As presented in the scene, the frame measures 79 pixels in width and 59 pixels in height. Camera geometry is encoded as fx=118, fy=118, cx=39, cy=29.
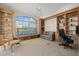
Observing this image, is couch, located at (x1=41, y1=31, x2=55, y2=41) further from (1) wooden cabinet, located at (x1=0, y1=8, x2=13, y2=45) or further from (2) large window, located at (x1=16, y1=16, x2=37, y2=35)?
(1) wooden cabinet, located at (x1=0, y1=8, x2=13, y2=45)

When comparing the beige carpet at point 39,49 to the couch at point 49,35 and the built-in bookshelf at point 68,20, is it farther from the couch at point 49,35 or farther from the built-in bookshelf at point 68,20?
the built-in bookshelf at point 68,20

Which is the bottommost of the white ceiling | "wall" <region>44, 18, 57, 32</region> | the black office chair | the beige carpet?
the beige carpet

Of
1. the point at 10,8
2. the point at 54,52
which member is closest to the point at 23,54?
the point at 54,52

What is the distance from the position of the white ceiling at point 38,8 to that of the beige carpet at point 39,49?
2.39 feet

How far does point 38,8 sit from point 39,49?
3.52 feet

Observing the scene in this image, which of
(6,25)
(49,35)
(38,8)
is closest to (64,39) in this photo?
(49,35)

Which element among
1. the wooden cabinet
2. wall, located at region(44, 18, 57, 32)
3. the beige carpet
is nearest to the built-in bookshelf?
wall, located at region(44, 18, 57, 32)

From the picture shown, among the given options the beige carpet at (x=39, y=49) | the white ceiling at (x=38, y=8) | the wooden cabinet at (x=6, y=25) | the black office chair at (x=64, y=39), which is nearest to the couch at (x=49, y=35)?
the beige carpet at (x=39, y=49)

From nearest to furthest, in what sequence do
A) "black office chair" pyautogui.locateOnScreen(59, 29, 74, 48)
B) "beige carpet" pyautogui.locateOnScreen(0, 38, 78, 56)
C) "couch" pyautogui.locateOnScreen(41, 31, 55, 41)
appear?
"beige carpet" pyautogui.locateOnScreen(0, 38, 78, 56) < "black office chair" pyautogui.locateOnScreen(59, 29, 74, 48) < "couch" pyautogui.locateOnScreen(41, 31, 55, 41)

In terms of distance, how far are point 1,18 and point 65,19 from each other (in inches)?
65.9

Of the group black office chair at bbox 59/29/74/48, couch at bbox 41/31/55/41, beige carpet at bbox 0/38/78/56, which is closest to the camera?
beige carpet at bbox 0/38/78/56

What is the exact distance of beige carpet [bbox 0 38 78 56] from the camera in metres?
2.96

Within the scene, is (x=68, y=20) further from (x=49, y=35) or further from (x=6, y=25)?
(x=6, y=25)

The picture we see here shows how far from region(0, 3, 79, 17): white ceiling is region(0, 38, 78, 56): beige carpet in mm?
729
